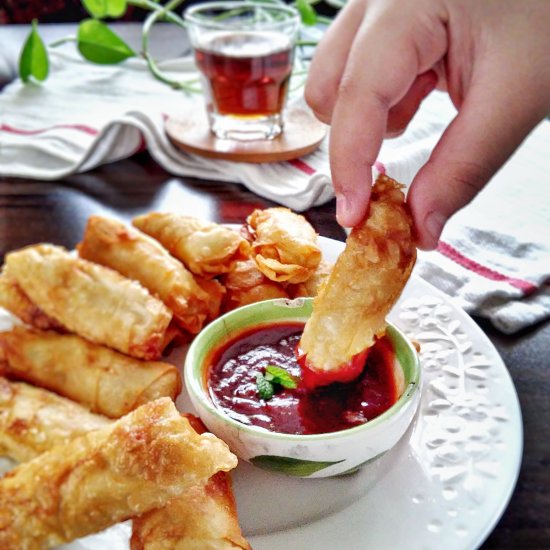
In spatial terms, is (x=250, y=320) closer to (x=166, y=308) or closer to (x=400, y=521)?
(x=166, y=308)

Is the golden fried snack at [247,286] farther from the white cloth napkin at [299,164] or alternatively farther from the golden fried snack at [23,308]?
the golden fried snack at [23,308]

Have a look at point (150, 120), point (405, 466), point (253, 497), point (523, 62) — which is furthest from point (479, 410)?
point (150, 120)

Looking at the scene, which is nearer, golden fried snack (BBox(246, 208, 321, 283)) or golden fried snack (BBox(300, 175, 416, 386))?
golden fried snack (BBox(300, 175, 416, 386))

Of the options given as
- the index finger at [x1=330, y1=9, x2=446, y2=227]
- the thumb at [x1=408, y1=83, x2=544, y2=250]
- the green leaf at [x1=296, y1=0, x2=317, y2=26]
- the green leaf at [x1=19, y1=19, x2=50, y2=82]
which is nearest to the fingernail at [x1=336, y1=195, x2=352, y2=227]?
the index finger at [x1=330, y1=9, x2=446, y2=227]

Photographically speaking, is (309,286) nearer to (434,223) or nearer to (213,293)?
(213,293)

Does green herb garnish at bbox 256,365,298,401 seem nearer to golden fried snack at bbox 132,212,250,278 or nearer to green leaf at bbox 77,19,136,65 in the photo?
golden fried snack at bbox 132,212,250,278

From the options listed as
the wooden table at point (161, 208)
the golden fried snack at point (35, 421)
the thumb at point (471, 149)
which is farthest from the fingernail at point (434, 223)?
the golden fried snack at point (35, 421)

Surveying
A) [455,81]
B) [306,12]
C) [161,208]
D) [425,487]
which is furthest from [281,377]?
[306,12]
